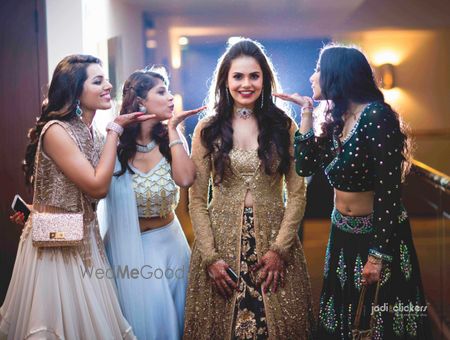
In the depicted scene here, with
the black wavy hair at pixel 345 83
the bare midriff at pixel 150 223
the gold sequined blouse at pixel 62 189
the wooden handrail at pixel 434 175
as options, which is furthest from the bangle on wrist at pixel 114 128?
the wooden handrail at pixel 434 175

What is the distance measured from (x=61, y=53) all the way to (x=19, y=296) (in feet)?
5.54

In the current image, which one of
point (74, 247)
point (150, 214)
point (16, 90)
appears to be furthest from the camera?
point (16, 90)

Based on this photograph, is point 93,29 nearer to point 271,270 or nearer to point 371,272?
point 271,270

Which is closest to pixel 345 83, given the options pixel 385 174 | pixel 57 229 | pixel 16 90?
pixel 385 174

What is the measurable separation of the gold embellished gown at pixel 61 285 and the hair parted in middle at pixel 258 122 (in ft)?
1.95

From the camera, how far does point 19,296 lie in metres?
3.01

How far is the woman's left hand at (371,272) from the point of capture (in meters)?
2.59

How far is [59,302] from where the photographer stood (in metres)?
2.92

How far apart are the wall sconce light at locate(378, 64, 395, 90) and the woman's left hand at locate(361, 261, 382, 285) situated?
6.50 feet

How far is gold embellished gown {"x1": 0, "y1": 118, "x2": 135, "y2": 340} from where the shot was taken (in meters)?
2.91

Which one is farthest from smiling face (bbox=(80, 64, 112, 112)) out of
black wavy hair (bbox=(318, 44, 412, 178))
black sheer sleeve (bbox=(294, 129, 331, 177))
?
black wavy hair (bbox=(318, 44, 412, 178))

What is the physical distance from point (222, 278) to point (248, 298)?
0.52 feet

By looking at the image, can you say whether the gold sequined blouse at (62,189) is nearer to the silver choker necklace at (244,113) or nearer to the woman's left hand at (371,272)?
the silver choker necklace at (244,113)

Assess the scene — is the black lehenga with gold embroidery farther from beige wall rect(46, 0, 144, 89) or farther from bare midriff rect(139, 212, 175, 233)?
beige wall rect(46, 0, 144, 89)
